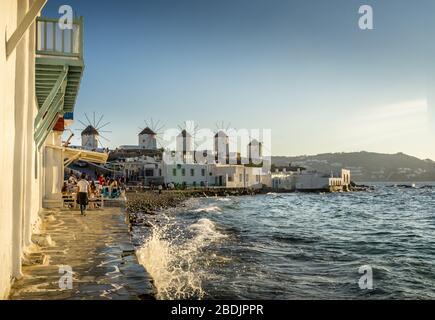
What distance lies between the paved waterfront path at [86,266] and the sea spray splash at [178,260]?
99 cm

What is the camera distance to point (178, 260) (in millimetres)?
13438

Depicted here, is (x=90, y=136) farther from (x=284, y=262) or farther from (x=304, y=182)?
(x=284, y=262)

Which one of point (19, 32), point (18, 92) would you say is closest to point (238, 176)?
point (18, 92)

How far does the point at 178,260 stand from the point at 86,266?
18.3 ft

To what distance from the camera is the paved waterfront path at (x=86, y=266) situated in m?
6.34

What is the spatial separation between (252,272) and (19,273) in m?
Answer: 6.77

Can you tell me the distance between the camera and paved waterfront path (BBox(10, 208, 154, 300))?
6.34 meters

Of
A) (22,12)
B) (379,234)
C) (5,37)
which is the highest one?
(22,12)

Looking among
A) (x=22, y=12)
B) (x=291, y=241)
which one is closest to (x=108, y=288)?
(x=22, y=12)

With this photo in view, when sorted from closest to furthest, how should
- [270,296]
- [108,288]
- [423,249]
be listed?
[108,288], [270,296], [423,249]

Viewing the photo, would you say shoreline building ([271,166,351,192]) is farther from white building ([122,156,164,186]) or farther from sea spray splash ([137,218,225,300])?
sea spray splash ([137,218,225,300])

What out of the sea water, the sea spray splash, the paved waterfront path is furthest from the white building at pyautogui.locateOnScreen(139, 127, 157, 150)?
the paved waterfront path

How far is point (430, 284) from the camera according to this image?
38.8 feet
